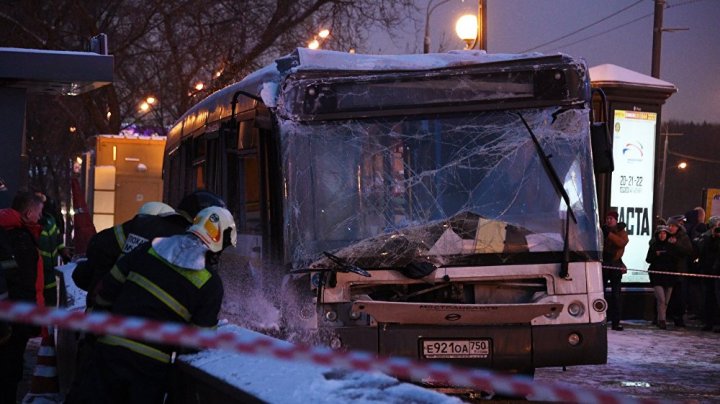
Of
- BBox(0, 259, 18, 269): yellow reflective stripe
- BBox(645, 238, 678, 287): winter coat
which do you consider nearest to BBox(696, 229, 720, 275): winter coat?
BBox(645, 238, 678, 287): winter coat

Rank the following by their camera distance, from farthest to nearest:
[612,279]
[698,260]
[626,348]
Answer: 1. [698,260]
2. [612,279]
3. [626,348]

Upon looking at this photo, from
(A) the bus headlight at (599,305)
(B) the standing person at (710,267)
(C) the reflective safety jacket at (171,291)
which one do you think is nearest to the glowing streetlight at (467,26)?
(B) the standing person at (710,267)

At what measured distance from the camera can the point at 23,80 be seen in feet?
42.4

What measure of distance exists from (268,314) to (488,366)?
172 cm

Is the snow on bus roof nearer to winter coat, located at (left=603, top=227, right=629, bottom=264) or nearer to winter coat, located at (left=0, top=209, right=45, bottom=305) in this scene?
winter coat, located at (left=0, top=209, right=45, bottom=305)

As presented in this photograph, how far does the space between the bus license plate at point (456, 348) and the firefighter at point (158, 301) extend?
3348 mm

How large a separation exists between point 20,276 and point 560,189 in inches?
165

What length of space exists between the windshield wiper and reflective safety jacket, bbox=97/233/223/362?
3887mm

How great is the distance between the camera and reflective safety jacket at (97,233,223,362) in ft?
17.4

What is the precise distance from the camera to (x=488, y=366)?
853cm

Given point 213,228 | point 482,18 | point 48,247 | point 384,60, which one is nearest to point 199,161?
point 48,247

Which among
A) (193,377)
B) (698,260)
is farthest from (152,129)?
(193,377)

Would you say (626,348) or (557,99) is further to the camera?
(626,348)

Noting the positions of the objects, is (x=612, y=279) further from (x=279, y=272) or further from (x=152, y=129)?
(x=152, y=129)
